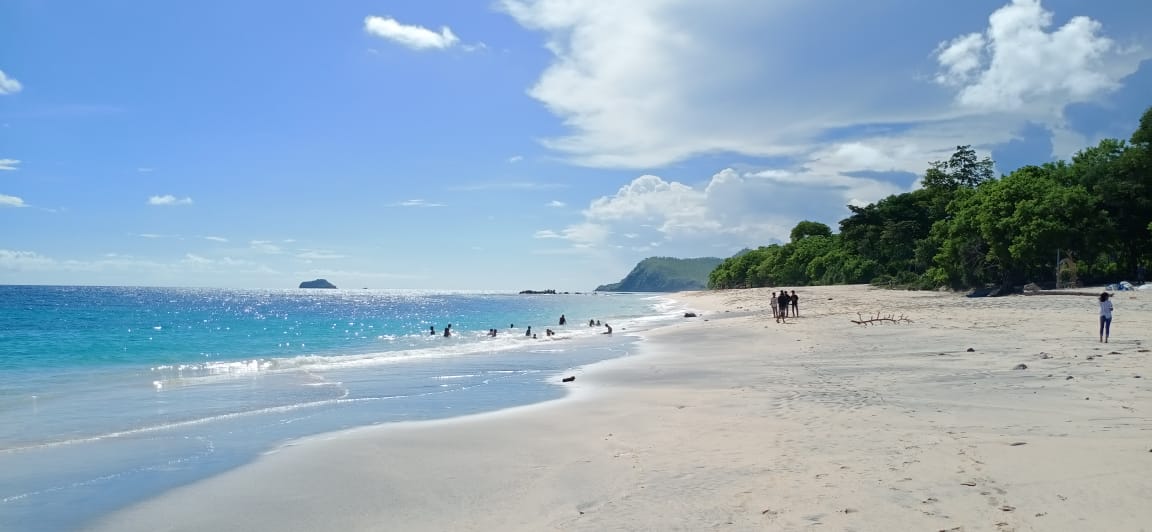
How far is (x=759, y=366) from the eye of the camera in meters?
18.0

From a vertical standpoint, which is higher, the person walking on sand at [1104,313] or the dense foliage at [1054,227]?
the dense foliage at [1054,227]

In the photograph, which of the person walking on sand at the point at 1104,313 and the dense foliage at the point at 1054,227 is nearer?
the person walking on sand at the point at 1104,313

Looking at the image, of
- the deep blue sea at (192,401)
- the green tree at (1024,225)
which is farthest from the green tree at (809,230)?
the deep blue sea at (192,401)

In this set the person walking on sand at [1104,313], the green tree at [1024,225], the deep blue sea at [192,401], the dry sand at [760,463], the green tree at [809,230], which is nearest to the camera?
the dry sand at [760,463]

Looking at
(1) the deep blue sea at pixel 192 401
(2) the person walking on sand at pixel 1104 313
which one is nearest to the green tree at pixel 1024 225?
(1) the deep blue sea at pixel 192 401

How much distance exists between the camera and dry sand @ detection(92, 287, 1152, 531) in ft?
19.2

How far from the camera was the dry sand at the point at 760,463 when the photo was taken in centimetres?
584

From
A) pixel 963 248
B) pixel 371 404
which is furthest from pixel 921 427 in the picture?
pixel 963 248

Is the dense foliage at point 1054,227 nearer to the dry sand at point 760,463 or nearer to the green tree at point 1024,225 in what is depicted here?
the green tree at point 1024,225

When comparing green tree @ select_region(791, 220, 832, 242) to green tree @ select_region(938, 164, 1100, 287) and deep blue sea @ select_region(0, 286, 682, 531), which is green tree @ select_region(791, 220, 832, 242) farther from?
deep blue sea @ select_region(0, 286, 682, 531)

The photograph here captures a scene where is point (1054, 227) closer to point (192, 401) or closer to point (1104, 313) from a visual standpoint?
point (1104, 313)

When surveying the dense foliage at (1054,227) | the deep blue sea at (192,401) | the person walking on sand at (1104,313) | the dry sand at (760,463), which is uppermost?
the dense foliage at (1054,227)

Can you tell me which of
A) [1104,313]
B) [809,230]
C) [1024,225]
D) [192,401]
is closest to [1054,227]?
[1024,225]

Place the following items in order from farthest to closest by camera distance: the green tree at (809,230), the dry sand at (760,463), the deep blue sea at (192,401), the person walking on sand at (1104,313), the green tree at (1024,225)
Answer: the green tree at (809,230)
the green tree at (1024,225)
the person walking on sand at (1104,313)
the deep blue sea at (192,401)
the dry sand at (760,463)
